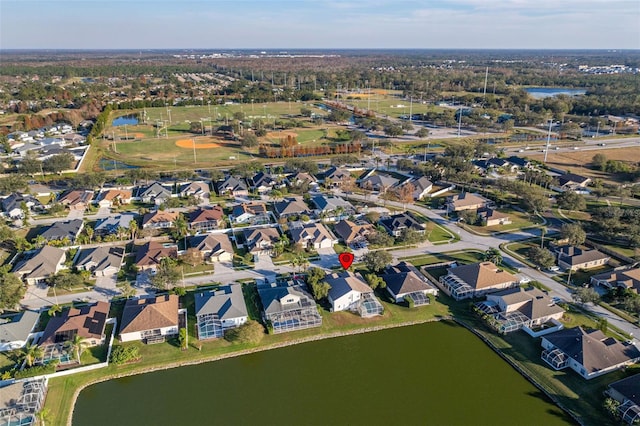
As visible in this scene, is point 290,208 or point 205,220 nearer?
point 205,220

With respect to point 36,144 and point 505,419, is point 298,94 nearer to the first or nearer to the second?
point 36,144

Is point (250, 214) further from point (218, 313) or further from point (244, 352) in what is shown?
point (244, 352)

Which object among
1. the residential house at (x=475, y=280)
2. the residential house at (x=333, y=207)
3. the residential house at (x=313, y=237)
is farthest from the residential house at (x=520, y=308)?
the residential house at (x=333, y=207)

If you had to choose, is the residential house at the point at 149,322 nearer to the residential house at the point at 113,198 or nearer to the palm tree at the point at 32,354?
the palm tree at the point at 32,354

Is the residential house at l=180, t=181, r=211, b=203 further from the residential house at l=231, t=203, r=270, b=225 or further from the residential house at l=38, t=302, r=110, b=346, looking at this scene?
the residential house at l=38, t=302, r=110, b=346

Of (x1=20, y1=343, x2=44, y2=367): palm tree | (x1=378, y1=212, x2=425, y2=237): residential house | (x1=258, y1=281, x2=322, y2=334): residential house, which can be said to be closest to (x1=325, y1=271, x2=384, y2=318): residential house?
(x1=258, y1=281, x2=322, y2=334): residential house

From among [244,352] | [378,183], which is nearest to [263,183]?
[378,183]
